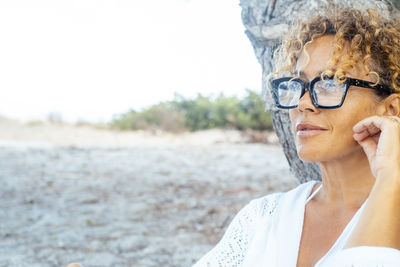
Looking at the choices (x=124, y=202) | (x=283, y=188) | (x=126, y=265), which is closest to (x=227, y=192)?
(x=283, y=188)

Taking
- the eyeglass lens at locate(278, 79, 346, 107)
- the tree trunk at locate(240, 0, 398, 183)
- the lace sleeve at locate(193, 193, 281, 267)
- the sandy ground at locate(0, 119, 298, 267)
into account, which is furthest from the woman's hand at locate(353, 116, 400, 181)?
the sandy ground at locate(0, 119, 298, 267)

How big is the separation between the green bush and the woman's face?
11.9 metres

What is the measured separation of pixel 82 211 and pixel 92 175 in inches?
68.0

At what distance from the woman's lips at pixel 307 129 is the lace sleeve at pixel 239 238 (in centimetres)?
40

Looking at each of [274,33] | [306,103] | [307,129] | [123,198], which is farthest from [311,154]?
[123,198]

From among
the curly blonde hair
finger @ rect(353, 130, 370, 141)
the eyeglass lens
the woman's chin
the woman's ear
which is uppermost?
the curly blonde hair

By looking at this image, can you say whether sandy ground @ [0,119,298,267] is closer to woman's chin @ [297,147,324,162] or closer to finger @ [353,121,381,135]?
woman's chin @ [297,147,324,162]

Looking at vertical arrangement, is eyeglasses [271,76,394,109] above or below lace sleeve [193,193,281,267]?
above

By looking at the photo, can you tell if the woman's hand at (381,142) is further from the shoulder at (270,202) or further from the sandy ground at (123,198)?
the sandy ground at (123,198)

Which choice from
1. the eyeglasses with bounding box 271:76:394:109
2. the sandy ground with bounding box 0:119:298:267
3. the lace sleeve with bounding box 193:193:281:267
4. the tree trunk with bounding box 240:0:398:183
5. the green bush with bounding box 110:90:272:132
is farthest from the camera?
the green bush with bounding box 110:90:272:132

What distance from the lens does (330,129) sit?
1771 millimetres

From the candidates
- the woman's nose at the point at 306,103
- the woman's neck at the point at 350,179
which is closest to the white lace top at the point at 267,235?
the woman's neck at the point at 350,179

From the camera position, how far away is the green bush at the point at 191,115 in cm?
1464

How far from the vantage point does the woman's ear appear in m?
1.80
